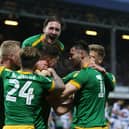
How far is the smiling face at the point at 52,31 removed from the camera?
266 inches

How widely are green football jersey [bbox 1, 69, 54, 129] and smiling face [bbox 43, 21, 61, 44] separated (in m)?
0.96

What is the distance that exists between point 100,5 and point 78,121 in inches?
719

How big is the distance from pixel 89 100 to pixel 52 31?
97 centimetres

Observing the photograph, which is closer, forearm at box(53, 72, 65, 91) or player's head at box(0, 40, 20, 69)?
forearm at box(53, 72, 65, 91)

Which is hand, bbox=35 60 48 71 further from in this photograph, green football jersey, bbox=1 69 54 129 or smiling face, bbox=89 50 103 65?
smiling face, bbox=89 50 103 65

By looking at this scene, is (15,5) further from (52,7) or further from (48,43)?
(48,43)

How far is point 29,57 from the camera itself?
5.77 metres

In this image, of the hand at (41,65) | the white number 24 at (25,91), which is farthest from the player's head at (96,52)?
the white number 24 at (25,91)

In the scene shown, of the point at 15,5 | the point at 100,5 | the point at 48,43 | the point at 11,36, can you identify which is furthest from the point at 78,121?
the point at 11,36

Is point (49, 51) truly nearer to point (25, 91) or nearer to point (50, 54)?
point (50, 54)

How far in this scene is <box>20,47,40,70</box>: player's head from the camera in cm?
578

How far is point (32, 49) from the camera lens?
5852 mm

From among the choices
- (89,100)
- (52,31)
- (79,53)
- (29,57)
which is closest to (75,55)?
(79,53)

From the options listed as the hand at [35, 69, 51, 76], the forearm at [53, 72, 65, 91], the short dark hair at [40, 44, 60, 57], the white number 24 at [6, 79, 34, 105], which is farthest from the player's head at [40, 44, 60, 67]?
the white number 24 at [6, 79, 34, 105]
